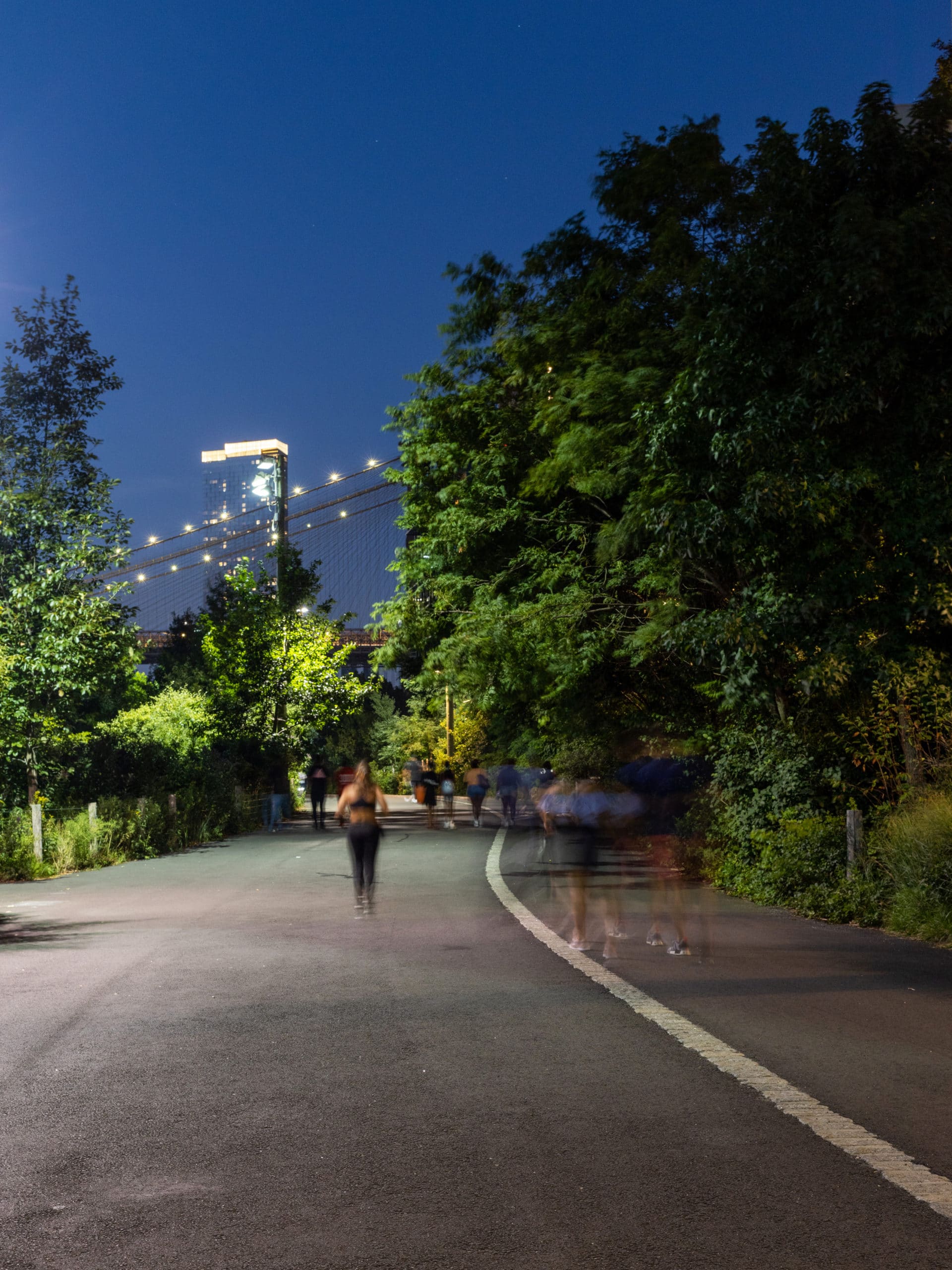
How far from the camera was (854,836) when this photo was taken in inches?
533

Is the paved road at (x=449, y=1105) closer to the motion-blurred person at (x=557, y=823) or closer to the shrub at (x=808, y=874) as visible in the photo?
the motion-blurred person at (x=557, y=823)

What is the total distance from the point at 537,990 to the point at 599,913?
4491 mm

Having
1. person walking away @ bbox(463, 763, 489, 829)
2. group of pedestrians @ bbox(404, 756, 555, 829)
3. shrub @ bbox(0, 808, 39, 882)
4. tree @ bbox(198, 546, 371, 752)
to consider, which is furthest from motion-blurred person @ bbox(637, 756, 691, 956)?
tree @ bbox(198, 546, 371, 752)

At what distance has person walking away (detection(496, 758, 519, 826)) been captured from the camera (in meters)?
30.8

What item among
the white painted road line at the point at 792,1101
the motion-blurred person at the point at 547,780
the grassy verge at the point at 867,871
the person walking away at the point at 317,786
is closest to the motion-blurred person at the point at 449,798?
the person walking away at the point at 317,786

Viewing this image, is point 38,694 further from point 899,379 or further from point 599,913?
point 899,379

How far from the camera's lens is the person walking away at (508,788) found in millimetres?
30833

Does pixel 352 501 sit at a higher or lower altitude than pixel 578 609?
higher

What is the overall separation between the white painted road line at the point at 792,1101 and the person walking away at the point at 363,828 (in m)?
4.18

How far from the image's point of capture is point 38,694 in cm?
2177

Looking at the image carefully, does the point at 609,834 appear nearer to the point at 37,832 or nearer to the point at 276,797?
the point at 37,832

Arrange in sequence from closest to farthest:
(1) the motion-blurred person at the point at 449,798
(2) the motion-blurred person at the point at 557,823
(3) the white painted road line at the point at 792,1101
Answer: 1. (3) the white painted road line at the point at 792,1101
2. (2) the motion-blurred person at the point at 557,823
3. (1) the motion-blurred person at the point at 449,798

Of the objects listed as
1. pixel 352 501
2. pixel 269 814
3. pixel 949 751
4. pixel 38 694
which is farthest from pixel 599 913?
pixel 352 501

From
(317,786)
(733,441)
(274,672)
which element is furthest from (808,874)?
(274,672)
